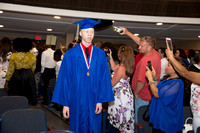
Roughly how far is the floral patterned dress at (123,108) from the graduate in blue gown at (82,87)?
27.6 inches

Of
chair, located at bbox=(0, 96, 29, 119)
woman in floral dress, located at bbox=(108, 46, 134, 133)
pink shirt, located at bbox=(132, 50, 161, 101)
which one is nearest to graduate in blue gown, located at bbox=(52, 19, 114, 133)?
woman in floral dress, located at bbox=(108, 46, 134, 133)

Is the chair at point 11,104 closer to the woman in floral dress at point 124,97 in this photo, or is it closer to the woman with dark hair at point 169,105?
the woman in floral dress at point 124,97

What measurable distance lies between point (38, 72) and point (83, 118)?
488 centimetres

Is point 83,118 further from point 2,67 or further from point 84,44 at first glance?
point 2,67

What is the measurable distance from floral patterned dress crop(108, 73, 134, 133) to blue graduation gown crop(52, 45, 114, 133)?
→ 72 cm

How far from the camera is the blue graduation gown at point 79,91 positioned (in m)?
1.80

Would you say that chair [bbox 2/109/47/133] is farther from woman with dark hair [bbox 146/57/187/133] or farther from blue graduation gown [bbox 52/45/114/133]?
woman with dark hair [bbox 146/57/187/133]

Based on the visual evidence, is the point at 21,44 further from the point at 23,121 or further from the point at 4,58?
the point at 23,121

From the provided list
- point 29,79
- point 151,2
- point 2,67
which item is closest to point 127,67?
point 29,79

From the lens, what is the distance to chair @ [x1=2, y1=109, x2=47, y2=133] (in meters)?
1.89

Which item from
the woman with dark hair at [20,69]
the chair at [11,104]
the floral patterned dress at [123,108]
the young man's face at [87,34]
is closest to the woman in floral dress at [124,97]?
the floral patterned dress at [123,108]

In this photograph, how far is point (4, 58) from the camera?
11.1 ft

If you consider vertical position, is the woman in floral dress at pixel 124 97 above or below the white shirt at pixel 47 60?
below

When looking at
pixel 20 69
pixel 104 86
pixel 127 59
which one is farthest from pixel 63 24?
pixel 104 86
